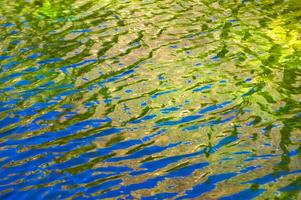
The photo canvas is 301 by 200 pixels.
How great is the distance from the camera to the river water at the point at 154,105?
10648mm

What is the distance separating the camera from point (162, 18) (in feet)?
72.4

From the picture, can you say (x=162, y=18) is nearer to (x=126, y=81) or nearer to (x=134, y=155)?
(x=126, y=81)

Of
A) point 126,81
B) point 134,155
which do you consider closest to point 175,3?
point 126,81

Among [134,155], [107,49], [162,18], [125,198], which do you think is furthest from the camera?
[162,18]

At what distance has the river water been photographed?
10.6m

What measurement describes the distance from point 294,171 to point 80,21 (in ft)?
47.2

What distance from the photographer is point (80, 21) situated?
22406mm

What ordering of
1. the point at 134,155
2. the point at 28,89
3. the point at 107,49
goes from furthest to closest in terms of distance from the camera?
the point at 107,49 → the point at 28,89 → the point at 134,155

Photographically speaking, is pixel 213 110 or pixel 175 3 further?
pixel 175 3

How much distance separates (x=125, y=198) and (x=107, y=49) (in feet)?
31.5

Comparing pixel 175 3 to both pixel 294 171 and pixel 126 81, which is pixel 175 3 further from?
pixel 294 171

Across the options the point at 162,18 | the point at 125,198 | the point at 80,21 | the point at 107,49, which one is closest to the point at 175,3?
the point at 162,18

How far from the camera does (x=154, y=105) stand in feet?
46.5

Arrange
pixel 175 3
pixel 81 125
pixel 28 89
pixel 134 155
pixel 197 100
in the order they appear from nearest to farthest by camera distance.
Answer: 1. pixel 134 155
2. pixel 81 125
3. pixel 197 100
4. pixel 28 89
5. pixel 175 3
